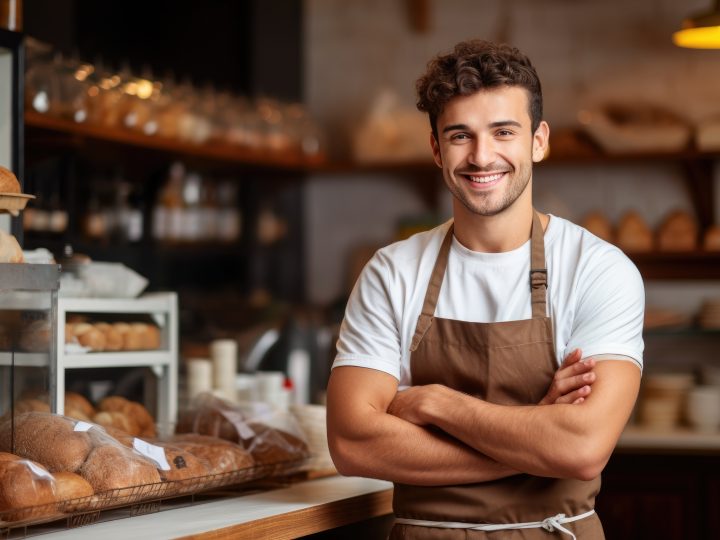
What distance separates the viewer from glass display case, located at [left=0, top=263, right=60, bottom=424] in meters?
2.09

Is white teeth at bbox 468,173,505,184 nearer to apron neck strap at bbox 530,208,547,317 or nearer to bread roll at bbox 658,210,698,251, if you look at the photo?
apron neck strap at bbox 530,208,547,317

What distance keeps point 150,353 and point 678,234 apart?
2602 mm

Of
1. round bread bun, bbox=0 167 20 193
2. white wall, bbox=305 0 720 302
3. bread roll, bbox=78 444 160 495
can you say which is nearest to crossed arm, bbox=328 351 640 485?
bread roll, bbox=78 444 160 495

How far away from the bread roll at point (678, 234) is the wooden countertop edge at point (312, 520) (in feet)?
8.15

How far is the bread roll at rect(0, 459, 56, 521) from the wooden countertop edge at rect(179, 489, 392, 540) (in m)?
0.25

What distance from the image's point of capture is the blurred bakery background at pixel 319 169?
12.3ft

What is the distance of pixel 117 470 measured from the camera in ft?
6.63

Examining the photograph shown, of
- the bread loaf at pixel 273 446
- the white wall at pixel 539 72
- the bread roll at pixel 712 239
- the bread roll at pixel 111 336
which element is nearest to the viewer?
the bread loaf at pixel 273 446

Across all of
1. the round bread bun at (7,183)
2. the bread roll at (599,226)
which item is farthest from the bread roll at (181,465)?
the bread roll at (599,226)

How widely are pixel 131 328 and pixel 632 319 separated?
3.91 feet

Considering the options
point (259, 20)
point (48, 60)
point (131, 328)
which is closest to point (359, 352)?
point (131, 328)

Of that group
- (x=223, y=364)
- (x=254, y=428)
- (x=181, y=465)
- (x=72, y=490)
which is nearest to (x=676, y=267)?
(x=223, y=364)

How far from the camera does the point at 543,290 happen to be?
2018 mm

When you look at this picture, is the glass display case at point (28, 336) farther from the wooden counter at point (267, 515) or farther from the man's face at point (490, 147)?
the man's face at point (490, 147)
